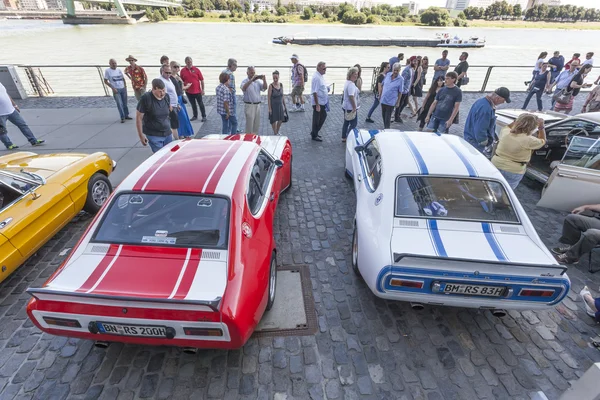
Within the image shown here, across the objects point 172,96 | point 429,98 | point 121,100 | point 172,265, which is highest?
point 172,96

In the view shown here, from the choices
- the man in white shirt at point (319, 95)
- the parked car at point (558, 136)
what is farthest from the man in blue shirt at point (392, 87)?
the parked car at point (558, 136)

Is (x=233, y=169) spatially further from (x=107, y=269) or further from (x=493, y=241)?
(x=493, y=241)

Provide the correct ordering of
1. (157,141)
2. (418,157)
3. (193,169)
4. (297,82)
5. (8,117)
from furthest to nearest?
(297,82), (8,117), (157,141), (418,157), (193,169)

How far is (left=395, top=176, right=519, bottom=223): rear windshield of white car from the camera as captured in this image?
3.26 metres

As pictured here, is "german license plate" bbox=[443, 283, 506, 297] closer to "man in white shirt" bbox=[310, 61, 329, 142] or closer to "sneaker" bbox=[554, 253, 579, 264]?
"sneaker" bbox=[554, 253, 579, 264]

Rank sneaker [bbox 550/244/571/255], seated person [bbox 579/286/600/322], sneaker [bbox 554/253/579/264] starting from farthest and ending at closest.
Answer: sneaker [bbox 550/244/571/255], sneaker [bbox 554/253/579/264], seated person [bbox 579/286/600/322]

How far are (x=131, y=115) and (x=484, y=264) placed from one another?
10181mm

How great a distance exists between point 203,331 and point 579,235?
15.5 feet

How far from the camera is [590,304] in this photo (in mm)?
3277

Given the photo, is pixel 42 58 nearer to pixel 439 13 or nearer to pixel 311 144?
pixel 311 144

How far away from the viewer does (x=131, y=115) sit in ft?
31.2

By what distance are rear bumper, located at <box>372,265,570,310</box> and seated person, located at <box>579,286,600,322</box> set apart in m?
0.91

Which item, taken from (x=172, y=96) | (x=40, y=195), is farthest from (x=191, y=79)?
(x=40, y=195)

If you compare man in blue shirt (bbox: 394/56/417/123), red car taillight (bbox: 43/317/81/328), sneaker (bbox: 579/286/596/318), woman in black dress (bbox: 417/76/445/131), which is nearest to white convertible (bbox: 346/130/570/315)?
sneaker (bbox: 579/286/596/318)
